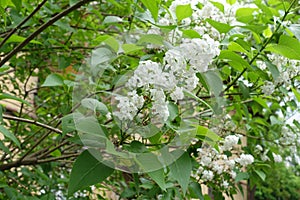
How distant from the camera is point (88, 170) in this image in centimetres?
63

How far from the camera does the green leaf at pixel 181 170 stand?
651mm

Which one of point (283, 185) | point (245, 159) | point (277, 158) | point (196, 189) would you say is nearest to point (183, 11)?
point (196, 189)

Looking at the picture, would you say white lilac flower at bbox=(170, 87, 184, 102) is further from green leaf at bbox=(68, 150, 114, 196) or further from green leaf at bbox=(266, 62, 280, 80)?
green leaf at bbox=(266, 62, 280, 80)

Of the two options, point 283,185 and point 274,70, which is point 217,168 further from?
point 283,185

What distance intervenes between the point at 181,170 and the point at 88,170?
0.47ft

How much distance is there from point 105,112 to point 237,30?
0.42 meters

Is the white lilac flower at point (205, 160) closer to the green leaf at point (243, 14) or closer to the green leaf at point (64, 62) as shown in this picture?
the green leaf at point (243, 14)

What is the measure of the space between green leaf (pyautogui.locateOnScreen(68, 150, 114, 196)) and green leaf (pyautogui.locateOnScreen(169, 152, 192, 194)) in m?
0.10

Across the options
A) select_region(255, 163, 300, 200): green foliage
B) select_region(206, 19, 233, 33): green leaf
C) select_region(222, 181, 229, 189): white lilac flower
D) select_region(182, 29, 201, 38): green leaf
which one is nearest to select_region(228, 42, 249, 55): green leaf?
select_region(206, 19, 233, 33): green leaf

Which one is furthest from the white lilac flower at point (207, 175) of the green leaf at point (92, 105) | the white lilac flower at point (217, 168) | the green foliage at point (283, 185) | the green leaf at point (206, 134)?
the green foliage at point (283, 185)

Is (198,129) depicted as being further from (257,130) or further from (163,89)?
(257,130)

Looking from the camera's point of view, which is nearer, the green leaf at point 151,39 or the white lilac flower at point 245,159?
the green leaf at point 151,39

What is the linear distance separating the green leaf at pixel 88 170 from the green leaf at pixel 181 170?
10 centimetres

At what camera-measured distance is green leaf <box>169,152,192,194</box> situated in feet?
2.14
